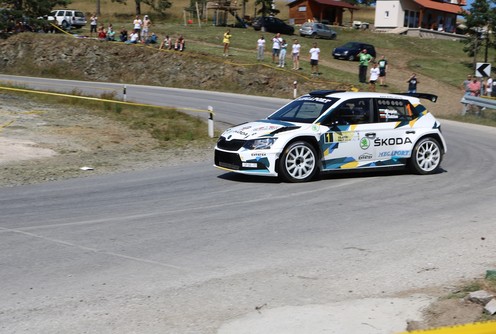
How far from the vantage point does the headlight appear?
1246 centimetres

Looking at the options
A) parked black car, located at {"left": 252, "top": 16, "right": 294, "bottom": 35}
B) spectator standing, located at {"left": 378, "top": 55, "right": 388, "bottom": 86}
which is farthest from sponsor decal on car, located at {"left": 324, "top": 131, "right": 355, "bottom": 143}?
parked black car, located at {"left": 252, "top": 16, "right": 294, "bottom": 35}

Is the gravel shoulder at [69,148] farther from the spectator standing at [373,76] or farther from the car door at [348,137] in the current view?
the spectator standing at [373,76]

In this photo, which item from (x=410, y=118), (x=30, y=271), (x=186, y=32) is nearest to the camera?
(x=30, y=271)

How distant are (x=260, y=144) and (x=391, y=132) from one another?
279 cm

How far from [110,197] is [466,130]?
55.6 ft

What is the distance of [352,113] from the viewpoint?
13.3m

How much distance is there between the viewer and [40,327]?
563 centimetres

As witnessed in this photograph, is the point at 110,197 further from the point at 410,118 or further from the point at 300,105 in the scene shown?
the point at 410,118

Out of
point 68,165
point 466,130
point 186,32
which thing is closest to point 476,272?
point 68,165

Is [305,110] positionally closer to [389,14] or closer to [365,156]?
[365,156]

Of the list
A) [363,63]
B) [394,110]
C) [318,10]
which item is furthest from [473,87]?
[318,10]

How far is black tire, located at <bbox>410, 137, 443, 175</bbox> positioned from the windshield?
6.67 feet

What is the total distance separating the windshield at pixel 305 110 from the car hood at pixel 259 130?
37cm

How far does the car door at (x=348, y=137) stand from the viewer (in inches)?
511
